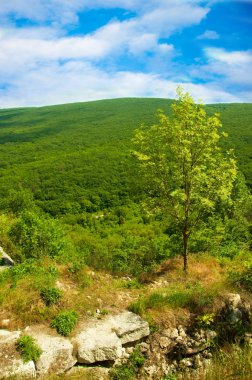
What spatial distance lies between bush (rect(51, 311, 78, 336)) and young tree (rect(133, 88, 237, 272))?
541 cm

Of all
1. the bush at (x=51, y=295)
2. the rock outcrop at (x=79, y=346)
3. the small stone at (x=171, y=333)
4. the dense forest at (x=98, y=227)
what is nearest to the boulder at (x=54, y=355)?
the rock outcrop at (x=79, y=346)

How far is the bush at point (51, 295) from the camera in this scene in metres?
9.08

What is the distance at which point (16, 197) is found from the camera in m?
37.3

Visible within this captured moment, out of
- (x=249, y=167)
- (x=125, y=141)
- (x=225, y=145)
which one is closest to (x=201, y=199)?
(x=249, y=167)

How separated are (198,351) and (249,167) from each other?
5322 centimetres

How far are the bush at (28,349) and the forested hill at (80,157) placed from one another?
1924 centimetres

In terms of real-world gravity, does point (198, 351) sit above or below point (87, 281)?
below

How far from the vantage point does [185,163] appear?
12602 mm

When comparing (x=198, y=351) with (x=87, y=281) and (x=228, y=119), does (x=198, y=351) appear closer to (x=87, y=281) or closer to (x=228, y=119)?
(x=87, y=281)

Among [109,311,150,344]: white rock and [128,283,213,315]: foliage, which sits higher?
[128,283,213,315]: foliage

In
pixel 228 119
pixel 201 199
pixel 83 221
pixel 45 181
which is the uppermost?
pixel 228 119

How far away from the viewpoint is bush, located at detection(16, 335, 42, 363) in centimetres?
727

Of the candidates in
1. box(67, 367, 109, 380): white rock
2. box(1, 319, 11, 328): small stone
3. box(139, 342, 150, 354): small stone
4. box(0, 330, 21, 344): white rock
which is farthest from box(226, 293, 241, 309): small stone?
box(1, 319, 11, 328): small stone

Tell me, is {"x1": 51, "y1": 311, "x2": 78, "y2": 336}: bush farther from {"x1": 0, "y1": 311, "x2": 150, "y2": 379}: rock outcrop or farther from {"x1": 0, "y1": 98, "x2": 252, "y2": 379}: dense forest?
{"x1": 0, "y1": 311, "x2": 150, "y2": 379}: rock outcrop
